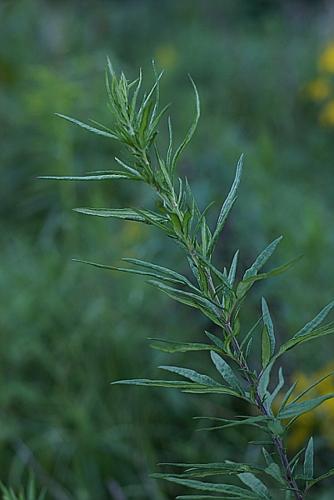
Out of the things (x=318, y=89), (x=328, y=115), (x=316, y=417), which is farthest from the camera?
(x=318, y=89)

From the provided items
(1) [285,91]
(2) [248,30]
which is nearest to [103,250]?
(1) [285,91]

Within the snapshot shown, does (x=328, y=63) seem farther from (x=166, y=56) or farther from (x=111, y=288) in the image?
(x=111, y=288)

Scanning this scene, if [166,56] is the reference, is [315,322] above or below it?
above

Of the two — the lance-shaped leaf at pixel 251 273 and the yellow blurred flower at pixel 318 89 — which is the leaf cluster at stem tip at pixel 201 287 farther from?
the yellow blurred flower at pixel 318 89

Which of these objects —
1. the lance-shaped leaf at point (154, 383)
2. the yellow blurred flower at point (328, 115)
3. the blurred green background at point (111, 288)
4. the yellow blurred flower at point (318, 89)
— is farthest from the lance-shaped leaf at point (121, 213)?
the yellow blurred flower at point (318, 89)

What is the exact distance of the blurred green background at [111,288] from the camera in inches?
79.8

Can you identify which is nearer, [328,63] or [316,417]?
[316,417]

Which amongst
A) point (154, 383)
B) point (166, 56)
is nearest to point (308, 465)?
point (154, 383)

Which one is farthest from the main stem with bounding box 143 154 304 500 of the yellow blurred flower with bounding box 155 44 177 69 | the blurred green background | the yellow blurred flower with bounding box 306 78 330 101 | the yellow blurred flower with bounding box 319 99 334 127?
the yellow blurred flower with bounding box 155 44 177 69

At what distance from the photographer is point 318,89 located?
4914 mm

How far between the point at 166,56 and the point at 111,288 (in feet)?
10.7

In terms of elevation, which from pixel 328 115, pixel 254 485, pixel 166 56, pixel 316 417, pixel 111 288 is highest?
pixel 254 485

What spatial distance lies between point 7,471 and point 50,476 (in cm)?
11

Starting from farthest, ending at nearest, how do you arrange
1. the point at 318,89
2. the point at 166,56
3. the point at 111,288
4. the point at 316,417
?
the point at 166,56
the point at 318,89
the point at 111,288
the point at 316,417
